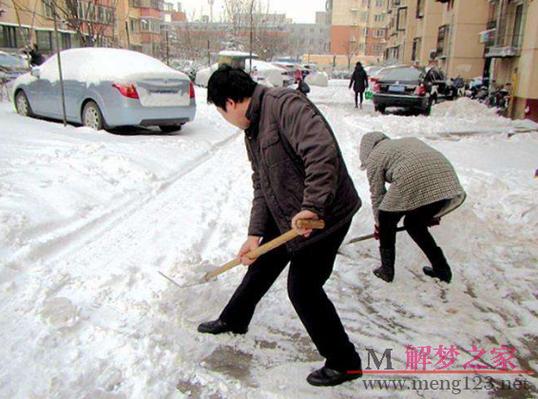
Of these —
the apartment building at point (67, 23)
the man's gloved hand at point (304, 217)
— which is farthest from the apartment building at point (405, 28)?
the man's gloved hand at point (304, 217)

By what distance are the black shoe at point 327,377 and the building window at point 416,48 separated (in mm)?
38836

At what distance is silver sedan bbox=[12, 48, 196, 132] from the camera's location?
313 inches

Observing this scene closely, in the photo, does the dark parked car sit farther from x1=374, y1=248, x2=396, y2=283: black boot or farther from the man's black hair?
the man's black hair

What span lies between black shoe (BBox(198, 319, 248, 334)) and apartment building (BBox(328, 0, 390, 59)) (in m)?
85.2

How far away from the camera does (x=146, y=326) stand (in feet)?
9.58

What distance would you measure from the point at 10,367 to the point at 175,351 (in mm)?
809

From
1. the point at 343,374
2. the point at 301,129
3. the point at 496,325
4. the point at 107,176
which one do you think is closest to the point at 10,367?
the point at 343,374

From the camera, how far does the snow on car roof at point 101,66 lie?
8.12 meters

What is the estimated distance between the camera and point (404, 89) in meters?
14.9

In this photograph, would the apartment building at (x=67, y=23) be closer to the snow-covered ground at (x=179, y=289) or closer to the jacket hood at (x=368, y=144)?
the snow-covered ground at (x=179, y=289)

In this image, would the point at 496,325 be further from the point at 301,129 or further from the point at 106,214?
the point at 106,214

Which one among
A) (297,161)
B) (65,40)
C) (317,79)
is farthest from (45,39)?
(297,161)

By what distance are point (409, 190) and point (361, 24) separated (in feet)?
294

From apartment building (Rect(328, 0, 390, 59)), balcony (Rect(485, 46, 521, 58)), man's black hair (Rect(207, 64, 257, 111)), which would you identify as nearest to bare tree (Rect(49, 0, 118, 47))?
man's black hair (Rect(207, 64, 257, 111))
